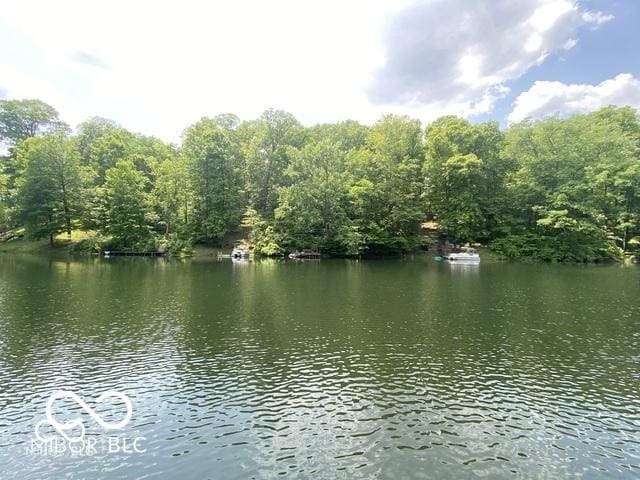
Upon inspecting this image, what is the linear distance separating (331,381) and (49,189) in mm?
69611

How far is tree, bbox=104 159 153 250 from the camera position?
218 ft

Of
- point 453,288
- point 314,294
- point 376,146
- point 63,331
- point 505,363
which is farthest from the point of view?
point 376,146

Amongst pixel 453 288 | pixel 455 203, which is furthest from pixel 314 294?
pixel 455 203

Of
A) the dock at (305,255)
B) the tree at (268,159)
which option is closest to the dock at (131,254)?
the tree at (268,159)

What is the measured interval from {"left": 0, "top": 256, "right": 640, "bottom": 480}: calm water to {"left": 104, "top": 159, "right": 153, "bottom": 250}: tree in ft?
123

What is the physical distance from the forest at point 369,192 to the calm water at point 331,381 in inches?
1405

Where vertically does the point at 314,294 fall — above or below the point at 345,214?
below

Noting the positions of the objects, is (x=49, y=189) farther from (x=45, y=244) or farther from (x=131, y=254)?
(x=131, y=254)

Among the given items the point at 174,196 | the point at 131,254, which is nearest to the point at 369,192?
the point at 174,196

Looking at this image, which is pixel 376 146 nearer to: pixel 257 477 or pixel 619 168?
pixel 619 168

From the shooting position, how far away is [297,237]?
214 feet

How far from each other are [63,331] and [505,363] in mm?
20506

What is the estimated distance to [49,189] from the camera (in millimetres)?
66625

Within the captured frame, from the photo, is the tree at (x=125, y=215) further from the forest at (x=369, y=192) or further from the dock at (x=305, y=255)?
the dock at (x=305, y=255)
